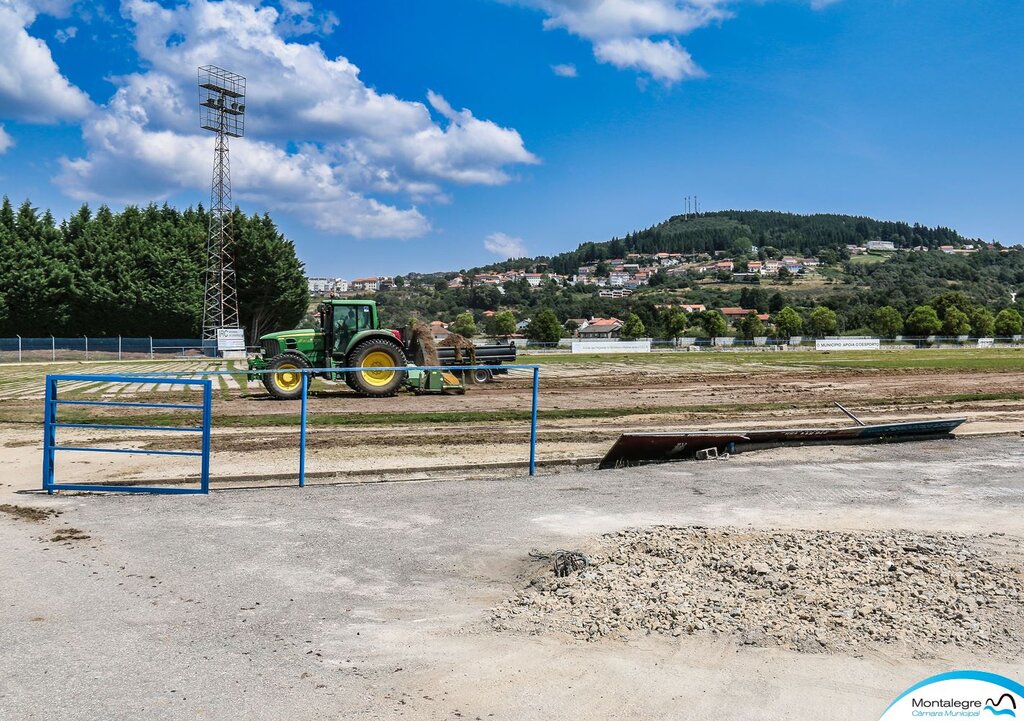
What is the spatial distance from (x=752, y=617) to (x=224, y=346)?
168 feet

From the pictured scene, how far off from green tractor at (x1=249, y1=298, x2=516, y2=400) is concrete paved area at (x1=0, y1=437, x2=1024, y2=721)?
1052 centimetres

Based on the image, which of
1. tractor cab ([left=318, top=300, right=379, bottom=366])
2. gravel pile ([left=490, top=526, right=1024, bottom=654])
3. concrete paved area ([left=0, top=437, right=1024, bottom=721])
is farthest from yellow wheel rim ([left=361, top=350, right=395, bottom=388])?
gravel pile ([left=490, top=526, right=1024, bottom=654])

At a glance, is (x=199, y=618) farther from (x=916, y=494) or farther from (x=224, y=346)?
(x=224, y=346)

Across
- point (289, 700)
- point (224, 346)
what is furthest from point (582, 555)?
point (224, 346)

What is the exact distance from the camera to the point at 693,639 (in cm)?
559

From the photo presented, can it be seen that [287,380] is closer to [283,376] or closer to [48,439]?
[283,376]

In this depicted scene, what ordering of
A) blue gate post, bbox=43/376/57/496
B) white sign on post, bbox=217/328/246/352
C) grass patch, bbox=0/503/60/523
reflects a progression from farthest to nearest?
white sign on post, bbox=217/328/246/352, blue gate post, bbox=43/376/57/496, grass patch, bbox=0/503/60/523

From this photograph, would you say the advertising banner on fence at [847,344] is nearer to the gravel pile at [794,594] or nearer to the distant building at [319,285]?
the distant building at [319,285]

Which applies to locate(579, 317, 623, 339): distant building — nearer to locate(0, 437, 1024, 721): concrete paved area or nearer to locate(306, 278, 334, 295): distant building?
locate(306, 278, 334, 295): distant building

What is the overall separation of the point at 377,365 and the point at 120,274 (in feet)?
148

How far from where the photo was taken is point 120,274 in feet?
191

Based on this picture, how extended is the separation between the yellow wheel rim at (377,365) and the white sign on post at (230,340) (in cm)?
3383

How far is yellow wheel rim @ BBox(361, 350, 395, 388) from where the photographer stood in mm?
21188

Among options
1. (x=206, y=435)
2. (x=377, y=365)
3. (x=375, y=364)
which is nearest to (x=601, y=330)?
(x=375, y=364)
